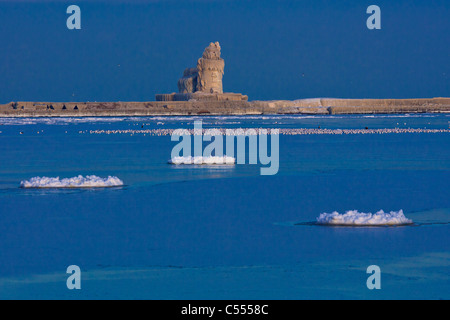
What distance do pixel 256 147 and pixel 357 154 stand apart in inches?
151

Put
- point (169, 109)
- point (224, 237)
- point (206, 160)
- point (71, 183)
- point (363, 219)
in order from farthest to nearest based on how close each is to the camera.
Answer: point (169, 109) < point (206, 160) < point (71, 183) < point (363, 219) < point (224, 237)

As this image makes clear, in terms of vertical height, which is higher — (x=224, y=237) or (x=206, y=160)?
(x=206, y=160)

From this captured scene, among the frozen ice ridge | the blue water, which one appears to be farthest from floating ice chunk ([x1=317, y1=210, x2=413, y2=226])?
the frozen ice ridge

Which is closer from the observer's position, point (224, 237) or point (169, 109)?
point (224, 237)

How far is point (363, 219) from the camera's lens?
32.9 feet

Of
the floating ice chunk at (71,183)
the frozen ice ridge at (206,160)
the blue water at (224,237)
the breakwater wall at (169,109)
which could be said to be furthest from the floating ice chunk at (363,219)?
the breakwater wall at (169,109)

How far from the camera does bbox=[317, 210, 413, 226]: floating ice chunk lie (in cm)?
999

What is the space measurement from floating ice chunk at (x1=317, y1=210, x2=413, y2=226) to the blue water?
0.19m

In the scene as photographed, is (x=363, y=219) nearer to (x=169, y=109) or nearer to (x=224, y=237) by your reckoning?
(x=224, y=237)

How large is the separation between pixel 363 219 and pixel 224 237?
5.95 ft

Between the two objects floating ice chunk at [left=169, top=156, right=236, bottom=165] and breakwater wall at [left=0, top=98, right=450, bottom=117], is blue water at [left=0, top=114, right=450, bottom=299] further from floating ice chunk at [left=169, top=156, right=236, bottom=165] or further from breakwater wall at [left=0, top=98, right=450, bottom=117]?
breakwater wall at [left=0, top=98, right=450, bottom=117]

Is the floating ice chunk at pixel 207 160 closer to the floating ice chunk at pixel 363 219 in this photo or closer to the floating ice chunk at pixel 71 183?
the floating ice chunk at pixel 71 183

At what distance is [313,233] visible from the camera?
31.4ft

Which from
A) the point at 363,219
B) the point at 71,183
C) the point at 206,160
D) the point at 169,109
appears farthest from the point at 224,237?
the point at 169,109
